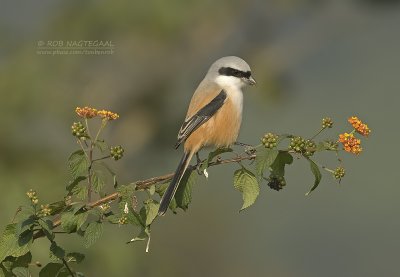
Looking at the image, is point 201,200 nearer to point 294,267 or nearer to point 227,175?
point 227,175

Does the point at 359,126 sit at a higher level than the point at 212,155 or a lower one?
higher

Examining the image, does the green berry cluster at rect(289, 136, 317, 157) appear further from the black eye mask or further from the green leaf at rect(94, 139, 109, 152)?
the black eye mask

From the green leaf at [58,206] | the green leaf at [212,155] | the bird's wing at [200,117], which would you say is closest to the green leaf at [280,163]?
the green leaf at [212,155]

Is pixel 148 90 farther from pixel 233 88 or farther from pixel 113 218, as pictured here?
pixel 113 218

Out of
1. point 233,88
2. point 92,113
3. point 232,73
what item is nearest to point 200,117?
point 233,88

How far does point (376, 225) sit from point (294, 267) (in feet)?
12.4

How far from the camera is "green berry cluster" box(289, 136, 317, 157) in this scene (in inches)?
95.3

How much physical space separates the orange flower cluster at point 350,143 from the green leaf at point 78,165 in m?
0.72

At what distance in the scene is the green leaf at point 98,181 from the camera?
7.97 ft

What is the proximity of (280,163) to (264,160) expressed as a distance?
9 cm

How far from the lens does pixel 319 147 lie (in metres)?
2.46

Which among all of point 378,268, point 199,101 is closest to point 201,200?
point 199,101

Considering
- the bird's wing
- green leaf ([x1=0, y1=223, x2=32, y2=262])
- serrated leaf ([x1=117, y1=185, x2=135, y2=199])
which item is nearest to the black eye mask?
the bird's wing

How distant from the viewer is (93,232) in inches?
90.6
